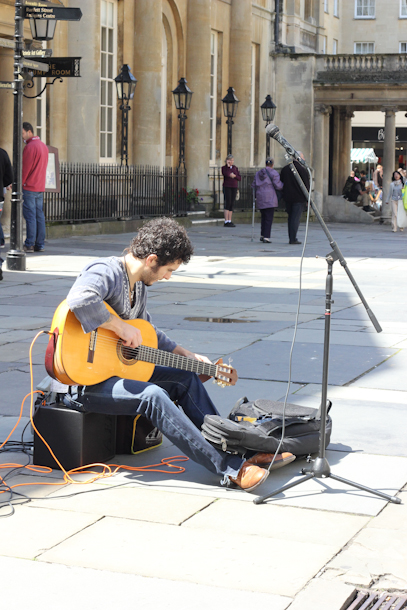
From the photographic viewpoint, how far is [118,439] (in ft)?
15.5

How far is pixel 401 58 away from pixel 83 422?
26828 millimetres

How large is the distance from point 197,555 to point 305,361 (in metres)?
3.76

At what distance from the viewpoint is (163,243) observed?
174 inches

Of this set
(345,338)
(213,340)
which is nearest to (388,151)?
(345,338)

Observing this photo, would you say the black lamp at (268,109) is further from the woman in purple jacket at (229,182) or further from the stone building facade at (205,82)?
the woman in purple jacket at (229,182)

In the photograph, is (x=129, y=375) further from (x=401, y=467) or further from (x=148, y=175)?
(x=148, y=175)

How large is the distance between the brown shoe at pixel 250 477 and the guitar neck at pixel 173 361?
0.66 m

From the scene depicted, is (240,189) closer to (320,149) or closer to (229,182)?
(320,149)

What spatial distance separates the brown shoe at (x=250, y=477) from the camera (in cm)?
414

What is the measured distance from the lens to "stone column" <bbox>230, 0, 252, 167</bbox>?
28875 mm

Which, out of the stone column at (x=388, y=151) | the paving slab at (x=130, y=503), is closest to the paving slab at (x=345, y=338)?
the paving slab at (x=130, y=503)

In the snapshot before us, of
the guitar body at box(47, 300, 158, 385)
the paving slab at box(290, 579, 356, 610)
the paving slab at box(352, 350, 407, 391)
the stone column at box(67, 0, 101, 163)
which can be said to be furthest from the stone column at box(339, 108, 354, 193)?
the paving slab at box(290, 579, 356, 610)

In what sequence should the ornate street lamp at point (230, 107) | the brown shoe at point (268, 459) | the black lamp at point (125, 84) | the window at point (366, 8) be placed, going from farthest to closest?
the window at point (366, 8), the ornate street lamp at point (230, 107), the black lamp at point (125, 84), the brown shoe at point (268, 459)

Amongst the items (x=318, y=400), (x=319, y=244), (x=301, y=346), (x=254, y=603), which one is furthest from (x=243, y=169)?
(x=254, y=603)
